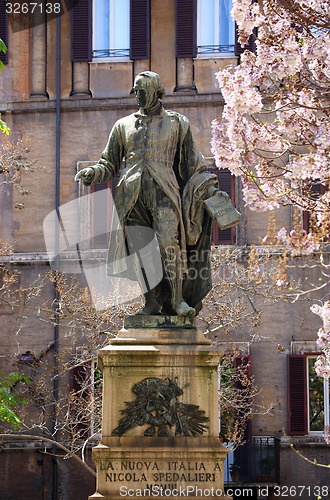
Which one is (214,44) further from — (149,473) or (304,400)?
(149,473)

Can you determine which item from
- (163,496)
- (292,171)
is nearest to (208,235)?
(163,496)

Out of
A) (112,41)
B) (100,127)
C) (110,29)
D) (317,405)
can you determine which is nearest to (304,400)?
(317,405)

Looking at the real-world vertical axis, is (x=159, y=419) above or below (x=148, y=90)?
below

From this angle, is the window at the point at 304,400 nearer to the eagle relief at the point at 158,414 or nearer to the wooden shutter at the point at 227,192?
the wooden shutter at the point at 227,192

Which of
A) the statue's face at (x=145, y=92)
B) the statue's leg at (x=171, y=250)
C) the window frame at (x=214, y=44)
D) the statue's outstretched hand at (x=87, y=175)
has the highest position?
the window frame at (x=214, y=44)

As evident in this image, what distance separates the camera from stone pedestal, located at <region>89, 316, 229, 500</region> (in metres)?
13.0

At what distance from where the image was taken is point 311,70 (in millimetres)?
17688

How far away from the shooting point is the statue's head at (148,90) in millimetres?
13953

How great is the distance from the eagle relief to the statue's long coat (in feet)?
3.75

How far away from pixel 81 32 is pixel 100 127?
208 centimetres

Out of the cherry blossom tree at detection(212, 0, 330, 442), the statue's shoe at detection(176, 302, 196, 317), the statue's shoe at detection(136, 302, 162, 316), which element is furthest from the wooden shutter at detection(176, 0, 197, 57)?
the statue's shoe at detection(176, 302, 196, 317)

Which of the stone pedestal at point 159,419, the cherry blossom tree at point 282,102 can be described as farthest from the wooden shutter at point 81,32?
the stone pedestal at point 159,419

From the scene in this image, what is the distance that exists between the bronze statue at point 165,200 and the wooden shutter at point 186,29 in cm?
1611

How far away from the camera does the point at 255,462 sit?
91.5 feet
